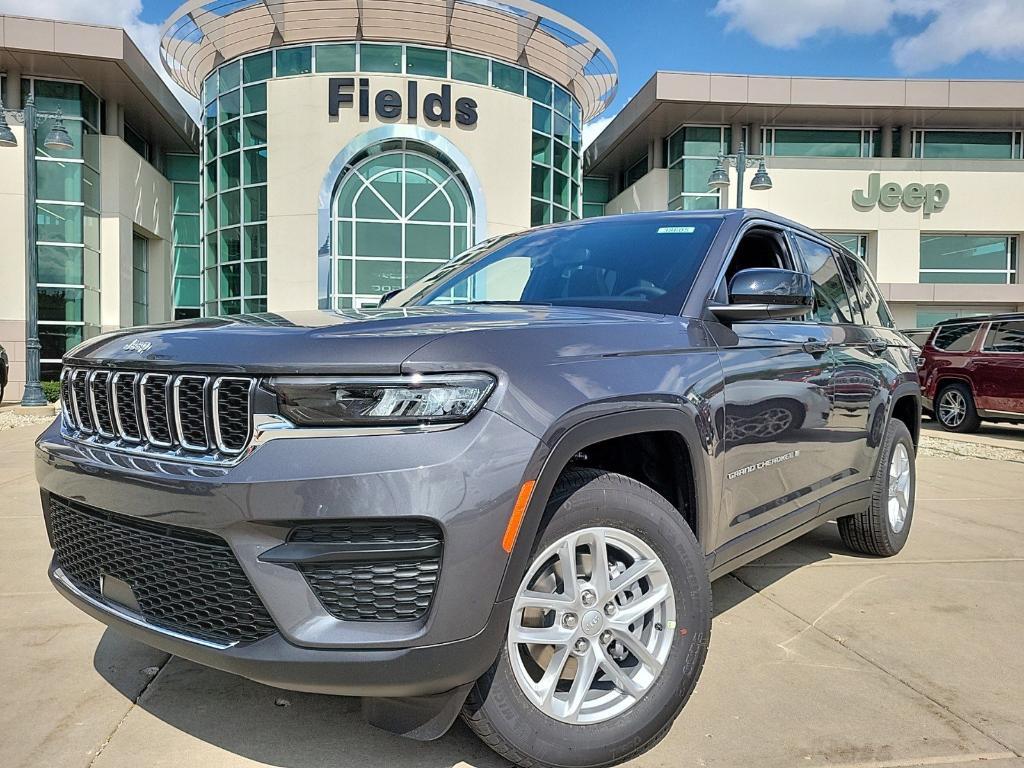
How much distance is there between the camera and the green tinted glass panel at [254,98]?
2136 cm

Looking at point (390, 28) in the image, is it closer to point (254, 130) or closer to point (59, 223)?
point (254, 130)

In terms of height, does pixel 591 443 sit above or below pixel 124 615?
above

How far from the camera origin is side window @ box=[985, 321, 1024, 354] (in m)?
11.5

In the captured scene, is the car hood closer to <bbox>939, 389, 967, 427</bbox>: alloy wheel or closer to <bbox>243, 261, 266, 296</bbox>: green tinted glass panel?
<bbox>939, 389, 967, 427</bbox>: alloy wheel

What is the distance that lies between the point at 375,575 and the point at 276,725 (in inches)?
39.3

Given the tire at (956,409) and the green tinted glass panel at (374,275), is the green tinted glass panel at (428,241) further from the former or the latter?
the tire at (956,409)

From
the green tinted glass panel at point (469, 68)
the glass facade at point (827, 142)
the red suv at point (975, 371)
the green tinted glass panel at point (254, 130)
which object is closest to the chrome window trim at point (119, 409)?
the red suv at point (975, 371)

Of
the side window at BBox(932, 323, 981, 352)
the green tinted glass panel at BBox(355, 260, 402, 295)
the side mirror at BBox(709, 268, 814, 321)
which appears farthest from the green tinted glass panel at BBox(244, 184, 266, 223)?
the side mirror at BBox(709, 268, 814, 321)

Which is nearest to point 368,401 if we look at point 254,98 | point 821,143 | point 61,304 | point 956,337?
point 956,337

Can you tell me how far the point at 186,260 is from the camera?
28703 millimetres

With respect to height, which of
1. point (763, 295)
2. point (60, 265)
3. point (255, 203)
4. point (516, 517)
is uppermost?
point (255, 203)

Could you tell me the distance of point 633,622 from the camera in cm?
235

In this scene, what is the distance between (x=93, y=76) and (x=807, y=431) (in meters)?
25.1

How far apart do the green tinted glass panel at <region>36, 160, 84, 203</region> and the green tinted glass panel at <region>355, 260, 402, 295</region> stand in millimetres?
8654
